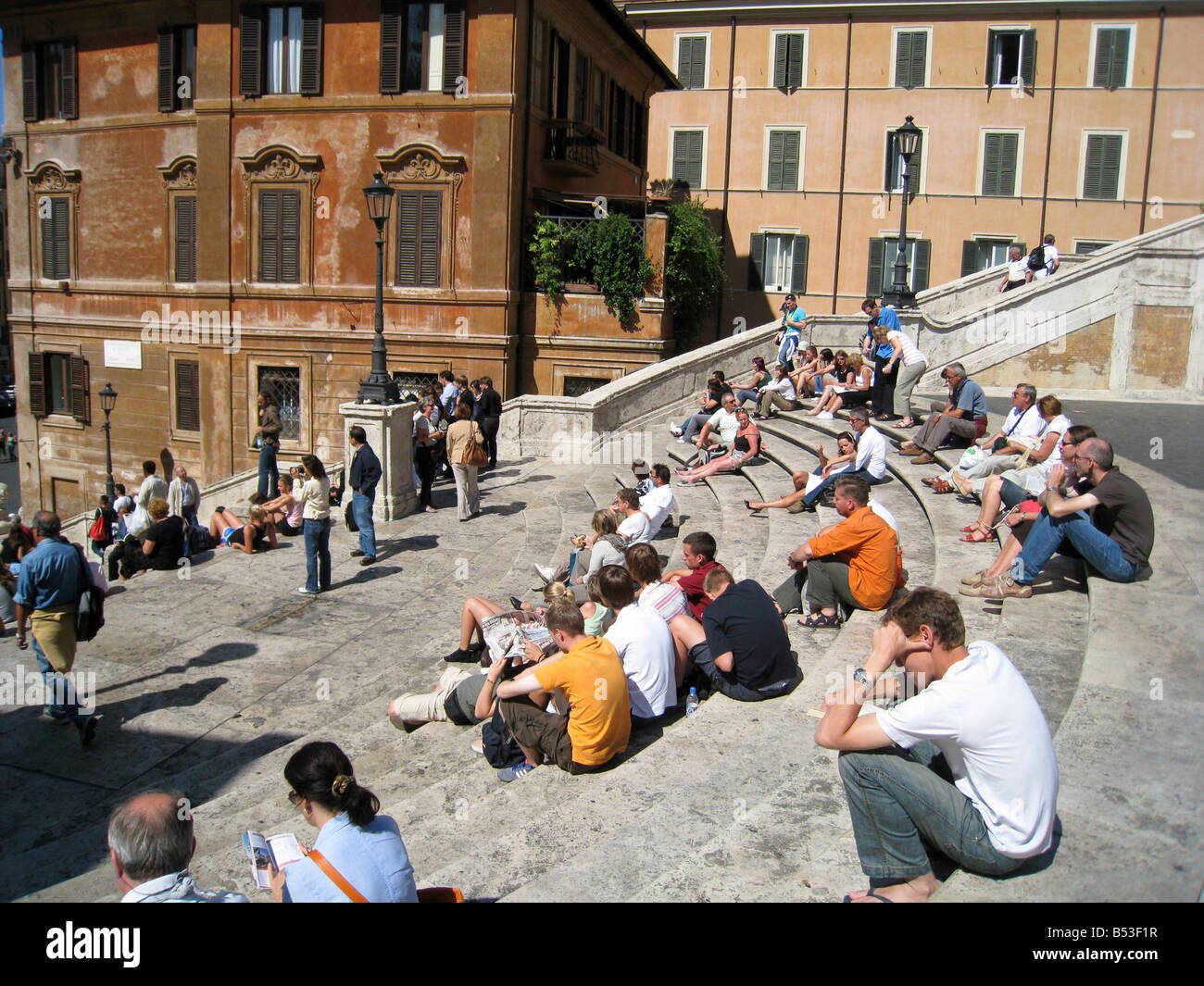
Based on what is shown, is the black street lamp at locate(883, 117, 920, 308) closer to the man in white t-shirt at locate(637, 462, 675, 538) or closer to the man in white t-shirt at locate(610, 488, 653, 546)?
the man in white t-shirt at locate(637, 462, 675, 538)

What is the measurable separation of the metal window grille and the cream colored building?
17767 mm

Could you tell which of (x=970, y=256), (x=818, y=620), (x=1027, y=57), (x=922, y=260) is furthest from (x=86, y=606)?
(x=1027, y=57)

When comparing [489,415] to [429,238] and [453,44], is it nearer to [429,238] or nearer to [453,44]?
[429,238]

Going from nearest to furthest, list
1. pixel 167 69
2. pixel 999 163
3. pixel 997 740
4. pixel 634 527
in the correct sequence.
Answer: pixel 997 740 → pixel 634 527 → pixel 167 69 → pixel 999 163

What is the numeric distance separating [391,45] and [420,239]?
13.0 feet

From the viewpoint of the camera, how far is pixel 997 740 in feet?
13.3

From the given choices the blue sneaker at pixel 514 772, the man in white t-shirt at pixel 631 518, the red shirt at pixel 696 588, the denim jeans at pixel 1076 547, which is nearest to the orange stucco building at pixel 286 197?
the man in white t-shirt at pixel 631 518

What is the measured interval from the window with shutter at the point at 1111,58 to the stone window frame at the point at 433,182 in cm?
2277

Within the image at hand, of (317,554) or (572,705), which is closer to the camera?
(572,705)

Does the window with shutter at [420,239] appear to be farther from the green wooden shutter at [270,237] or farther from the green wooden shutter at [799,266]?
the green wooden shutter at [799,266]

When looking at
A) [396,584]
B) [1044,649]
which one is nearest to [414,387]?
[396,584]

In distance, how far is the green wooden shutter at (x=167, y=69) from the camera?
22.2 meters

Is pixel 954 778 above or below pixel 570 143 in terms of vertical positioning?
below

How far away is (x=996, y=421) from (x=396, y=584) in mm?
8216
